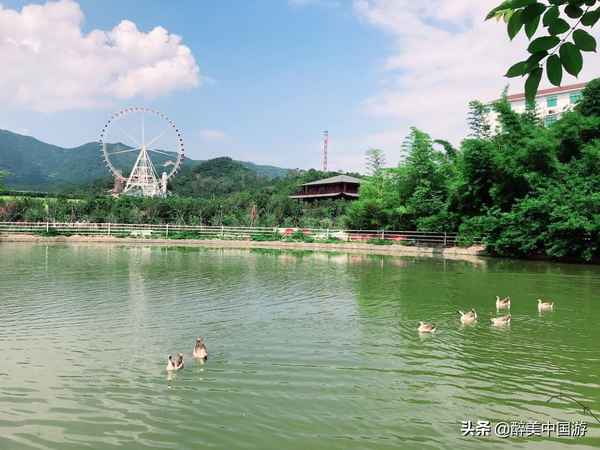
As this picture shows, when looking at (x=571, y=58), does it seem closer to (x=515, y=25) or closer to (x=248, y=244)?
(x=515, y=25)

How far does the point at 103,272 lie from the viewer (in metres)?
15.8

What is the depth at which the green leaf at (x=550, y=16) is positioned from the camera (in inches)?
65.1

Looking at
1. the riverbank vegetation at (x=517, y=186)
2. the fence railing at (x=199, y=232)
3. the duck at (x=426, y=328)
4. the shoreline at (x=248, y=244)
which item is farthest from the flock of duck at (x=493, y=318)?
the fence railing at (x=199, y=232)

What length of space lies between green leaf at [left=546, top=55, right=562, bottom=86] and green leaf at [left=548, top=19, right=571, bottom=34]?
9cm

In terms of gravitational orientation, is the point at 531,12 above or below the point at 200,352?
above

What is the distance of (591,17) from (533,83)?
34 cm

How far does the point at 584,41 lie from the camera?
160cm

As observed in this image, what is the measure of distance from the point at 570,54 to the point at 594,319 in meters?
9.70

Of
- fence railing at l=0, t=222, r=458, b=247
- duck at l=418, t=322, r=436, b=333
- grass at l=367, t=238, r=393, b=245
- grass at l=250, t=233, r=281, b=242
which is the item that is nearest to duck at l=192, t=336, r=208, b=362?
duck at l=418, t=322, r=436, b=333

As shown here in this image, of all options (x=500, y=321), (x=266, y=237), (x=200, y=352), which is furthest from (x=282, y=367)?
(x=266, y=237)

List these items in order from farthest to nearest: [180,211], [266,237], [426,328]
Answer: [180,211], [266,237], [426,328]

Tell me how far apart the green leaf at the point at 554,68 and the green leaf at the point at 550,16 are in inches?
4.8

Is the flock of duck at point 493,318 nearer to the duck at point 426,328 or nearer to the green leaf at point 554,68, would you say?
the duck at point 426,328

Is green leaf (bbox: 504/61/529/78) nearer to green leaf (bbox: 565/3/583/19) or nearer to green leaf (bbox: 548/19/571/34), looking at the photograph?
green leaf (bbox: 548/19/571/34)
